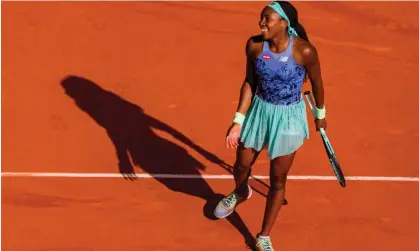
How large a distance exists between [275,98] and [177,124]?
2.74 meters

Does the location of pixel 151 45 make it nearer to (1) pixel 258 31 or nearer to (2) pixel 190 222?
(1) pixel 258 31

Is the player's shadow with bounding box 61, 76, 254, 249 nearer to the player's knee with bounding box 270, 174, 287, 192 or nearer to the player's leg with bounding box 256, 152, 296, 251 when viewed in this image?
the player's leg with bounding box 256, 152, 296, 251

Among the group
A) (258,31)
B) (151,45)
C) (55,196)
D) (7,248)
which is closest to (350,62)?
(258,31)

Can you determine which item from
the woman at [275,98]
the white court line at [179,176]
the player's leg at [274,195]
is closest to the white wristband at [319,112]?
the woman at [275,98]

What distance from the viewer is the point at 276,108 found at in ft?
21.4

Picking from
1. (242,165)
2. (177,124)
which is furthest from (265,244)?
(177,124)

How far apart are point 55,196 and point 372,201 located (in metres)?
3.34

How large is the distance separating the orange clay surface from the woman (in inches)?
37.1

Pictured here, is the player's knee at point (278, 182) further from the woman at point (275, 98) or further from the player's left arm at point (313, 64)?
the player's left arm at point (313, 64)

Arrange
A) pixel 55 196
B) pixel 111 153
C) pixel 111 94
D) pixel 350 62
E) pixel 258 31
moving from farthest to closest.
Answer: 1. pixel 258 31
2. pixel 350 62
3. pixel 111 94
4. pixel 111 153
5. pixel 55 196

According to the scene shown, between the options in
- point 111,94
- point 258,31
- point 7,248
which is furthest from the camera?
point 258,31

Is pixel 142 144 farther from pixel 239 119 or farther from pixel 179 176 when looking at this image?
pixel 239 119

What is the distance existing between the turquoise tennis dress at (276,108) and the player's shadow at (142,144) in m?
1.26

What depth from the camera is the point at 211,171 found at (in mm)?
8336
